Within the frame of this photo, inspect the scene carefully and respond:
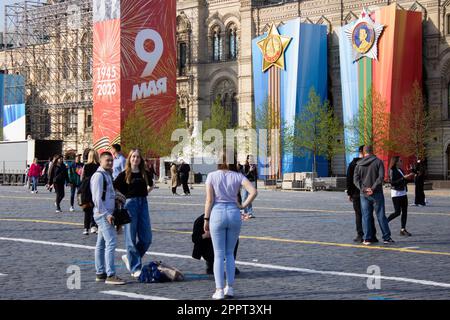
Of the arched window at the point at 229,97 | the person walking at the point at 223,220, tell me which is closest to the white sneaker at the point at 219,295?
the person walking at the point at 223,220

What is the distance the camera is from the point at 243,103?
221 feet

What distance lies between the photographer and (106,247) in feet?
36.4

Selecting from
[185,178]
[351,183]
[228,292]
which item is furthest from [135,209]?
[185,178]

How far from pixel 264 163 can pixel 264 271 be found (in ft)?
161

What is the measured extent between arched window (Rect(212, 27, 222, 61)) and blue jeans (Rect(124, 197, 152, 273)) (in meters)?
59.7

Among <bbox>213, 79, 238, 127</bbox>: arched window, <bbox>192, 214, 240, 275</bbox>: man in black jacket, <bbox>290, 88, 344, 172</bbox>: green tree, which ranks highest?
<bbox>213, 79, 238, 127</bbox>: arched window

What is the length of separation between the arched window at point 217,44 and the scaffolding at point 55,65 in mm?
10040

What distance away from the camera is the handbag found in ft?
36.5

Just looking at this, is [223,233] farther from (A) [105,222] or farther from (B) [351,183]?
(B) [351,183]

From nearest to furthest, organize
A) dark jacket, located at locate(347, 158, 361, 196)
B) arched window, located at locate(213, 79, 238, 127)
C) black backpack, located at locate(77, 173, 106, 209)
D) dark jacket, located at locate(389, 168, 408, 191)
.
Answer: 1. black backpack, located at locate(77, 173, 106, 209)
2. dark jacket, located at locate(347, 158, 361, 196)
3. dark jacket, located at locate(389, 168, 408, 191)
4. arched window, located at locate(213, 79, 238, 127)

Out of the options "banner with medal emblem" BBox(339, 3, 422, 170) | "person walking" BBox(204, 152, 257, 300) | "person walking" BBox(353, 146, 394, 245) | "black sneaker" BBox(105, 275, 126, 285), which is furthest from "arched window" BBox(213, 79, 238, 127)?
"person walking" BBox(204, 152, 257, 300)

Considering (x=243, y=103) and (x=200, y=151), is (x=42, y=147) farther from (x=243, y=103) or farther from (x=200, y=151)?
(x=243, y=103)

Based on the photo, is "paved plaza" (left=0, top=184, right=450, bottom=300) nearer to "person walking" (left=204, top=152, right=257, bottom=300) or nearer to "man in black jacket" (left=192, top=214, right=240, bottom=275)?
"man in black jacket" (left=192, top=214, right=240, bottom=275)

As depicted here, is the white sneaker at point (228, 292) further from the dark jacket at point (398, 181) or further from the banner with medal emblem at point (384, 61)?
the banner with medal emblem at point (384, 61)
